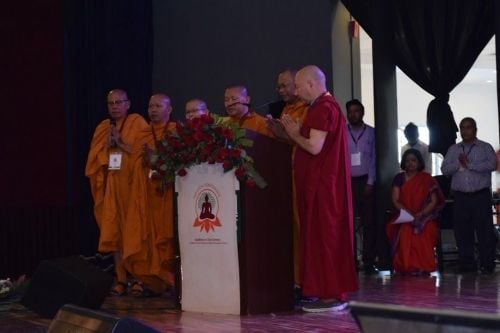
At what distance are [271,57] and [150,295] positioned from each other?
3.02m

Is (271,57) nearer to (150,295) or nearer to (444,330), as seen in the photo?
(150,295)

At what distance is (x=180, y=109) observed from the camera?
8.82 m

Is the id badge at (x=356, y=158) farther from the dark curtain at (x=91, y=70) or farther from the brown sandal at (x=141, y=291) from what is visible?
the dark curtain at (x=91, y=70)

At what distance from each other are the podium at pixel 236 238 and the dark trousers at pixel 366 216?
236 centimetres

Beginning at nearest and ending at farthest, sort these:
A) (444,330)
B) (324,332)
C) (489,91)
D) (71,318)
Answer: (444,330) < (71,318) < (324,332) < (489,91)

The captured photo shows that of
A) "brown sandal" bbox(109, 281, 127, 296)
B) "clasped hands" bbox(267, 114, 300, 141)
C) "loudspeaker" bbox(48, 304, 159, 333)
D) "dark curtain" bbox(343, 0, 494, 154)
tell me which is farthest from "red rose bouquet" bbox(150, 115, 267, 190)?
"dark curtain" bbox(343, 0, 494, 154)

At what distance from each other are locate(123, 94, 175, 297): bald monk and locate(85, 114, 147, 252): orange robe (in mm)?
102

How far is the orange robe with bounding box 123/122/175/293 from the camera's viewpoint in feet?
18.8

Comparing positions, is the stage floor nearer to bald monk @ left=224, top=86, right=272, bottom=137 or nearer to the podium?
the podium

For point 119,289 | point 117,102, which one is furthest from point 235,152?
point 119,289

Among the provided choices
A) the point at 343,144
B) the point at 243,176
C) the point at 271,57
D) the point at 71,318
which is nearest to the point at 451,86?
the point at 271,57

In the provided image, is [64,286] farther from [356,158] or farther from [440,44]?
[440,44]

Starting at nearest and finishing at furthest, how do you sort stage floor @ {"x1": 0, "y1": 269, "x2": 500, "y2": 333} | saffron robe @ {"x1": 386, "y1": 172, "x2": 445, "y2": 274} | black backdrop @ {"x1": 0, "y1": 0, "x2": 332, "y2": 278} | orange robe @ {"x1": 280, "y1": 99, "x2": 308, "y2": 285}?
stage floor @ {"x1": 0, "y1": 269, "x2": 500, "y2": 333}
orange robe @ {"x1": 280, "y1": 99, "x2": 308, "y2": 285}
saffron robe @ {"x1": 386, "y1": 172, "x2": 445, "y2": 274}
black backdrop @ {"x1": 0, "y1": 0, "x2": 332, "y2": 278}

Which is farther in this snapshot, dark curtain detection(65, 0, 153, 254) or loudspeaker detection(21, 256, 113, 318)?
dark curtain detection(65, 0, 153, 254)
